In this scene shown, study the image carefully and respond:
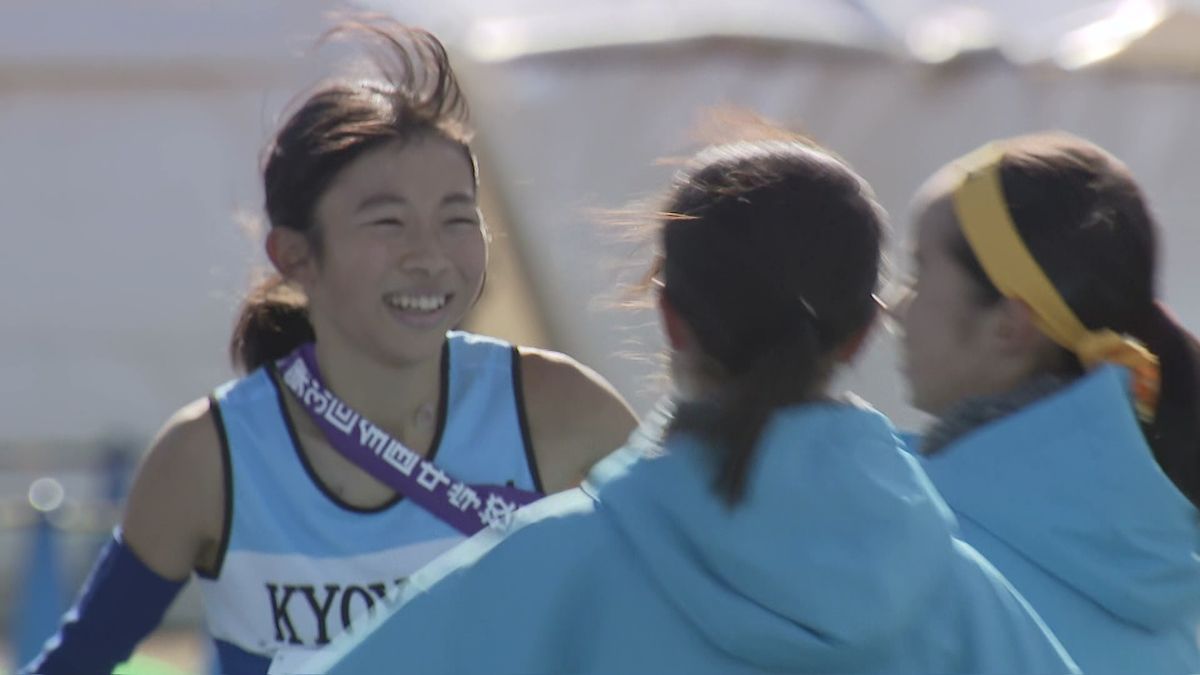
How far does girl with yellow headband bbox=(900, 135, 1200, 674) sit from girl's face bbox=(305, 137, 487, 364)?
2.19ft

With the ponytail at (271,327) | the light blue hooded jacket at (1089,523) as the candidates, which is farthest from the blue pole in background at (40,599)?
the light blue hooded jacket at (1089,523)

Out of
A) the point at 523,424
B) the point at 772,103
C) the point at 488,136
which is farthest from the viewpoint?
the point at 488,136

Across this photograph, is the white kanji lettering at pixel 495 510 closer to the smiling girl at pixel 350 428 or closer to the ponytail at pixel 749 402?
the smiling girl at pixel 350 428

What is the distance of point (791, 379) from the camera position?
165 centimetres

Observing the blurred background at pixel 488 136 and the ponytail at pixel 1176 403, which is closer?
the ponytail at pixel 1176 403

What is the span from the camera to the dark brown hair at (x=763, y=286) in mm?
1639

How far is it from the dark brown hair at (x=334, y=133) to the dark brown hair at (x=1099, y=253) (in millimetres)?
828

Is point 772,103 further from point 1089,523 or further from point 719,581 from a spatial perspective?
point 719,581

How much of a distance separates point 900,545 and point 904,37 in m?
5.98

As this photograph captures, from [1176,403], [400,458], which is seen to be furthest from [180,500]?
[1176,403]

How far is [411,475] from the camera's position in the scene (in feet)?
8.54

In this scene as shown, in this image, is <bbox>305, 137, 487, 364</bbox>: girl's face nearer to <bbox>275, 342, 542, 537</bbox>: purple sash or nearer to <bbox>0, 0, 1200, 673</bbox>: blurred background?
<bbox>275, 342, 542, 537</bbox>: purple sash

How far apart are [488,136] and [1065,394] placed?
17.3ft

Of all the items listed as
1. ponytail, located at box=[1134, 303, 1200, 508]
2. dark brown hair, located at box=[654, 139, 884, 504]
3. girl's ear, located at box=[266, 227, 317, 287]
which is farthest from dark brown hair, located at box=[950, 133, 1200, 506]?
girl's ear, located at box=[266, 227, 317, 287]
